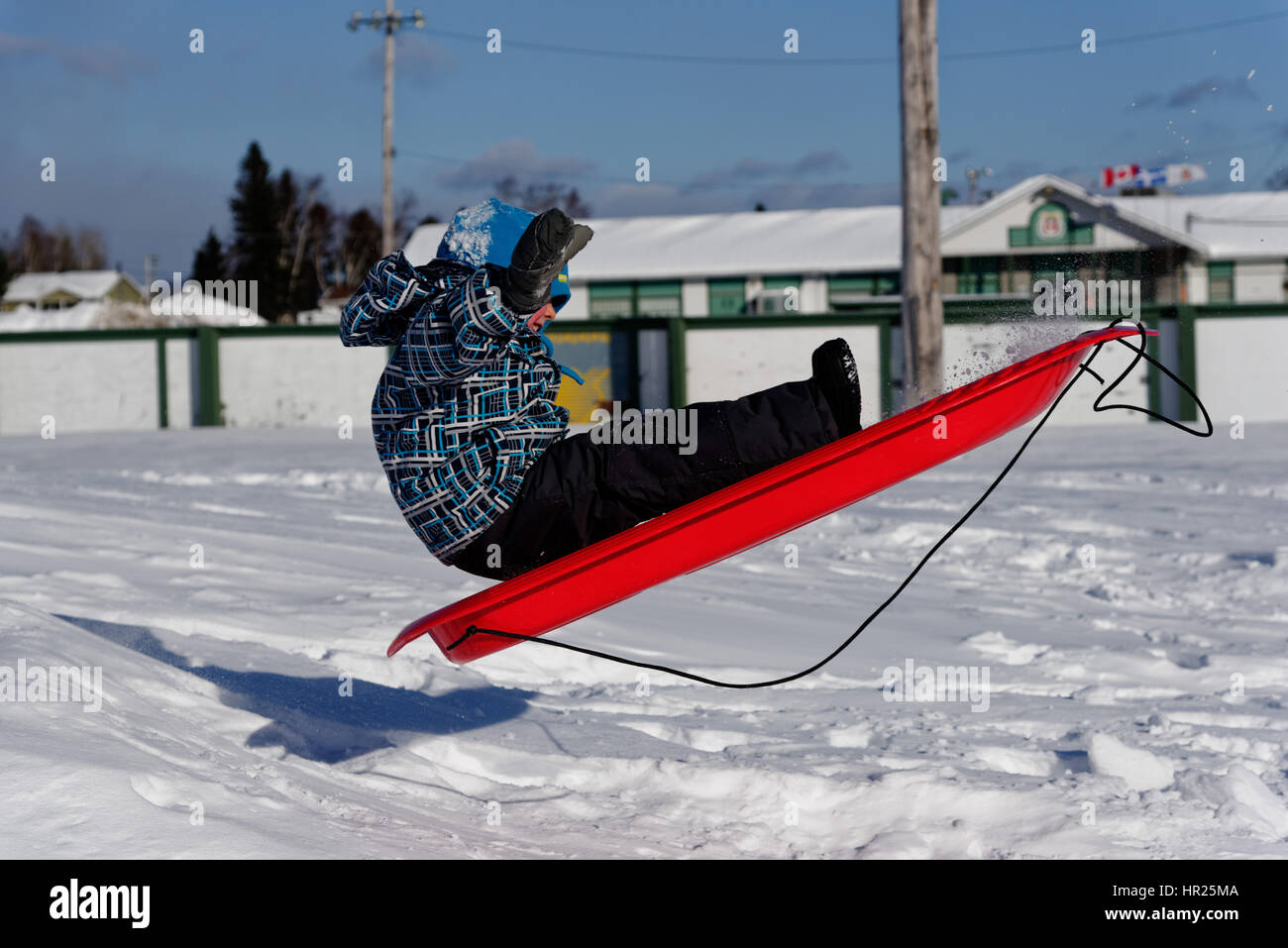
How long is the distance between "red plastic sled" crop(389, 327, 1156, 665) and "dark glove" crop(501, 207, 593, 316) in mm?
637

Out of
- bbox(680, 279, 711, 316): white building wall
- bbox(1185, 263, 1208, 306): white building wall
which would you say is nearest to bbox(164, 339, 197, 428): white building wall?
bbox(680, 279, 711, 316): white building wall

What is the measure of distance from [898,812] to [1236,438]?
36.5 ft

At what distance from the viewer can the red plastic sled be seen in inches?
116

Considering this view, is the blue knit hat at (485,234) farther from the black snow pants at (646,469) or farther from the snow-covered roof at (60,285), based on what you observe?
the snow-covered roof at (60,285)

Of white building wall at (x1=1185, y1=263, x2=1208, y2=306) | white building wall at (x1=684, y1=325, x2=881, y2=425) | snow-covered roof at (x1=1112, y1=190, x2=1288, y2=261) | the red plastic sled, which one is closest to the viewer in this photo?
the red plastic sled

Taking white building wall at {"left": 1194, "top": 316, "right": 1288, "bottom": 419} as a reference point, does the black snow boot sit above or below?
below

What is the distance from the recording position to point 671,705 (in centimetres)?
401

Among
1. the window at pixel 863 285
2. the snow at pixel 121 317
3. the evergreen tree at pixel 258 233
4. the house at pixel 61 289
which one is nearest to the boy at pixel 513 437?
the window at pixel 863 285

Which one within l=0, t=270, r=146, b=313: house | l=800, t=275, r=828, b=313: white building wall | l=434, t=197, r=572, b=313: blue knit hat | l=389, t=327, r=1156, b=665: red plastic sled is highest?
l=0, t=270, r=146, b=313: house

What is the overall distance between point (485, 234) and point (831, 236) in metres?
30.5

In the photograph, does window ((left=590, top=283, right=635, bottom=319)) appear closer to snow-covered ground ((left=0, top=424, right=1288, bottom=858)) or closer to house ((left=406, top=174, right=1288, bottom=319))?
house ((left=406, top=174, right=1288, bottom=319))

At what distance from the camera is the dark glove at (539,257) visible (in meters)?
2.69
